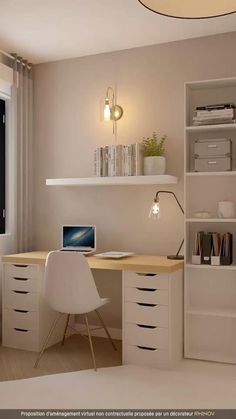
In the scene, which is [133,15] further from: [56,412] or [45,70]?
[56,412]

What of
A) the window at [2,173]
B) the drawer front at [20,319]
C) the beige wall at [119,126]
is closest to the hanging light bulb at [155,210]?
the beige wall at [119,126]

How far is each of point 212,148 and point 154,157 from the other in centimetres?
51

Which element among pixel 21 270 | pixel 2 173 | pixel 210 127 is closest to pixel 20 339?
pixel 21 270

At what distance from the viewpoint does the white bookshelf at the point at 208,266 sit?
3.30 metres

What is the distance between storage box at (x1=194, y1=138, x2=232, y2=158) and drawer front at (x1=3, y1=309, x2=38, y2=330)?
1.84m

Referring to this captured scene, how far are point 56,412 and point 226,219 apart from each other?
1.74 metres

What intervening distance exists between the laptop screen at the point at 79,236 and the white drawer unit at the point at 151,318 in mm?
686

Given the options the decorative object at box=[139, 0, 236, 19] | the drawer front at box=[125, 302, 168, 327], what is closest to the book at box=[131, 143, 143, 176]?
the drawer front at box=[125, 302, 168, 327]

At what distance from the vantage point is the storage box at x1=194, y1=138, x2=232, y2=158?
3.25 meters

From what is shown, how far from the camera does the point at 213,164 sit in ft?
10.8

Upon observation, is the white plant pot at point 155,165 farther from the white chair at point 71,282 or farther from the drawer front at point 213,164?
the white chair at point 71,282

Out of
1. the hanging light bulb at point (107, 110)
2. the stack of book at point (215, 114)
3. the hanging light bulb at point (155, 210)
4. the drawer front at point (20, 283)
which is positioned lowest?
the drawer front at point (20, 283)

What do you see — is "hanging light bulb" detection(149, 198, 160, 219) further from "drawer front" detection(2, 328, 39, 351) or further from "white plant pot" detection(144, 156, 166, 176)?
"drawer front" detection(2, 328, 39, 351)

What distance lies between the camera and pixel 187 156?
11.1ft
